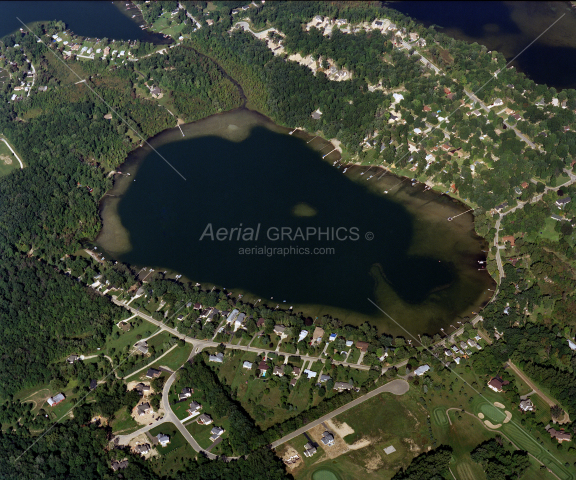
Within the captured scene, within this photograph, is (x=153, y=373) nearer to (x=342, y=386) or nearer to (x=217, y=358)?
(x=217, y=358)

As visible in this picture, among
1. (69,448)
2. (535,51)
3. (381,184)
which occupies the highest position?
(535,51)

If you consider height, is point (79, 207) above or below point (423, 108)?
below

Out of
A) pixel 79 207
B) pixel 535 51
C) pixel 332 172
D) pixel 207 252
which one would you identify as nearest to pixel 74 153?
pixel 79 207

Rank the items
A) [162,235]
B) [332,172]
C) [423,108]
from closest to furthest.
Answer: [162,235]
[332,172]
[423,108]

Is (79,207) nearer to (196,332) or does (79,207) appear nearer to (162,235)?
(162,235)

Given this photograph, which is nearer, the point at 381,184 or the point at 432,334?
the point at 432,334

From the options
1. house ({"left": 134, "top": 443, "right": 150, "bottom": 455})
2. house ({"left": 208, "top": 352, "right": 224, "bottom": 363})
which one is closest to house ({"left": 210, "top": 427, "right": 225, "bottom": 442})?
house ({"left": 134, "top": 443, "right": 150, "bottom": 455})
